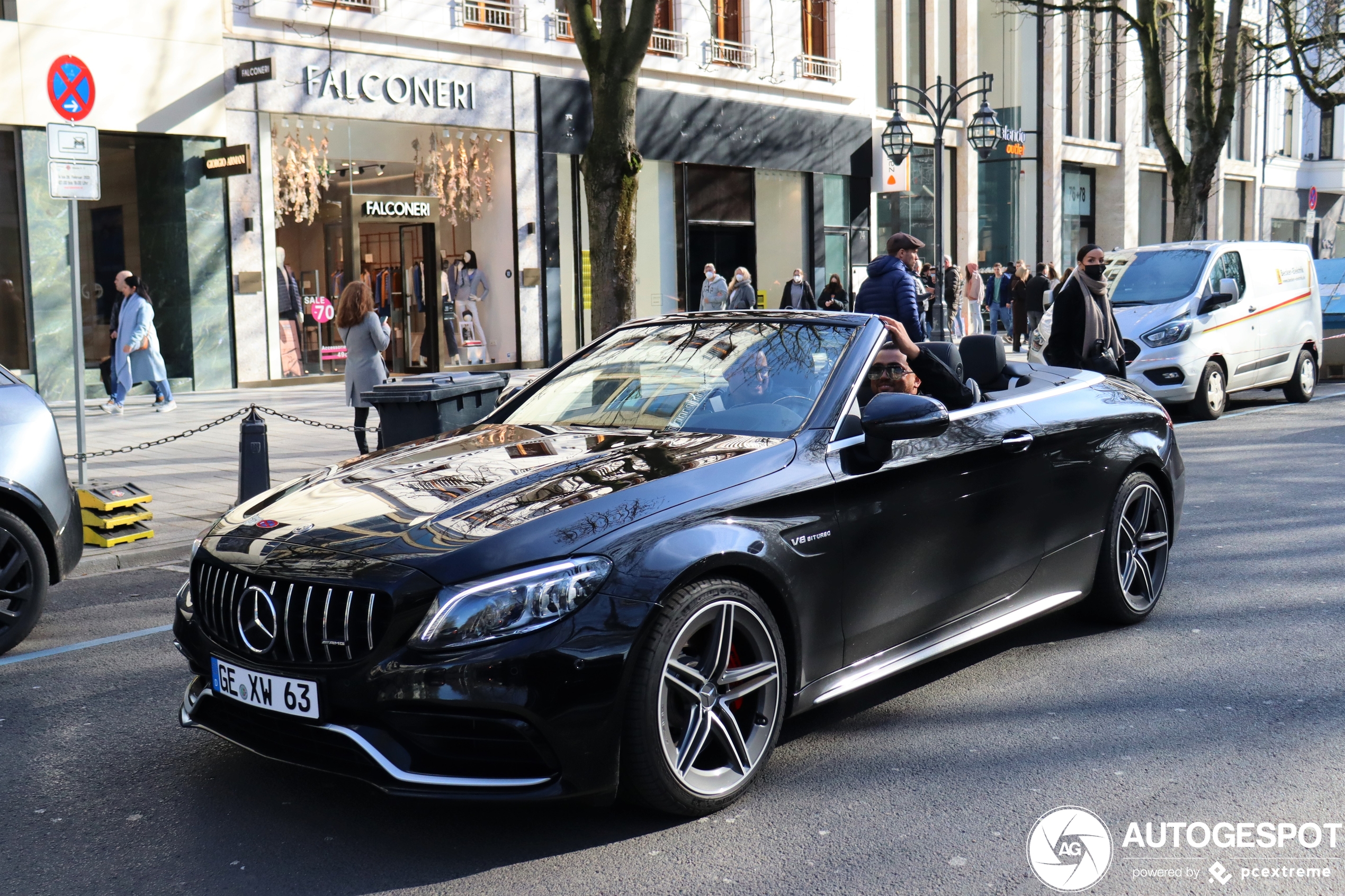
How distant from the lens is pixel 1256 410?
15.5m

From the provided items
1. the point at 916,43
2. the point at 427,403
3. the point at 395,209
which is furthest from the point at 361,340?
the point at 916,43

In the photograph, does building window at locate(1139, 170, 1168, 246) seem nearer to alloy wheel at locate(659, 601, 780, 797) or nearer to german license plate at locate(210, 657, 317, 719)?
alloy wheel at locate(659, 601, 780, 797)

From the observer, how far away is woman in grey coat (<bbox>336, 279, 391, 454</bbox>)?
11.7 metres

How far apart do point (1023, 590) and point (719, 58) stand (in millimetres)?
22491

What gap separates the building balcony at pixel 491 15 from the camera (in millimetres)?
21406

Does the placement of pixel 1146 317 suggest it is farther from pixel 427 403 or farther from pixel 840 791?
pixel 840 791

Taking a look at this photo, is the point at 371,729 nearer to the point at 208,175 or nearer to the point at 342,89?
the point at 208,175

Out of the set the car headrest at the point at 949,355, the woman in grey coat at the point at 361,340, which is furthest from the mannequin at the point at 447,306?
the car headrest at the point at 949,355

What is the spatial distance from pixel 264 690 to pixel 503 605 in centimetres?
74

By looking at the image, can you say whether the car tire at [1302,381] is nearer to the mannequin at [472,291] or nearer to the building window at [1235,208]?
the mannequin at [472,291]

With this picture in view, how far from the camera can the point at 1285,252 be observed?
1608cm

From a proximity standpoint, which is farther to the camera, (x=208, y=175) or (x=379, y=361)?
(x=208, y=175)

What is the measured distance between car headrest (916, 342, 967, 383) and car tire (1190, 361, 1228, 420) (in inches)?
388

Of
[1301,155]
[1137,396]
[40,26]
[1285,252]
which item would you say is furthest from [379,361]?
[1301,155]
